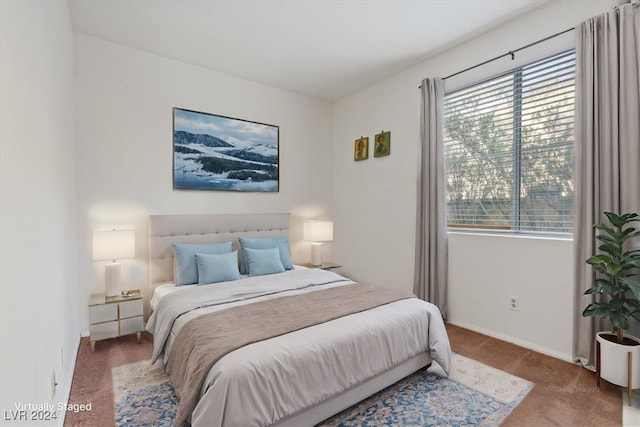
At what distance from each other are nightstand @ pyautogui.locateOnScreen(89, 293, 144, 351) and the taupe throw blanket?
1.05 metres

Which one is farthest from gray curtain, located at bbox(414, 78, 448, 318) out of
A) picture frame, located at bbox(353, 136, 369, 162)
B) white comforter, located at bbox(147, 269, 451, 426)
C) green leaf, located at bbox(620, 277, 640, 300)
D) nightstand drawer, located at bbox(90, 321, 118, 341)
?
nightstand drawer, located at bbox(90, 321, 118, 341)

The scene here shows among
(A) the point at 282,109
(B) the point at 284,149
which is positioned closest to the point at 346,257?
(B) the point at 284,149

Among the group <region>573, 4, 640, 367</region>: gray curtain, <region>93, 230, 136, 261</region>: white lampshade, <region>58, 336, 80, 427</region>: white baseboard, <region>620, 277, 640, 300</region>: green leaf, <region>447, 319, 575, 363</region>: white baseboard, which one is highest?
<region>573, 4, 640, 367</region>: gray curtain

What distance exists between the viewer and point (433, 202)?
11.4 ft

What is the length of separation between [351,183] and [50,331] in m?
3.68

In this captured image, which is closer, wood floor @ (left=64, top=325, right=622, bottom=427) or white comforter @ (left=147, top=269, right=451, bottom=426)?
white comforter @ (left=147, top=269, right=451, bottom=426)

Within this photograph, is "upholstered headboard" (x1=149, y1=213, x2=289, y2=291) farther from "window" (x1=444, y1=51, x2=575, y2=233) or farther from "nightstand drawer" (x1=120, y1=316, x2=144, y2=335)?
"window" (x1=444, y1=51, x2=575, y2=233)

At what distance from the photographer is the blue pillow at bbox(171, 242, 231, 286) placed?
316 centimetres

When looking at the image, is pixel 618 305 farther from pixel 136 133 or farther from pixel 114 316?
pixel 136 133

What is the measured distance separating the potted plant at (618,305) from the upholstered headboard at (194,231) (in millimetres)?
3189

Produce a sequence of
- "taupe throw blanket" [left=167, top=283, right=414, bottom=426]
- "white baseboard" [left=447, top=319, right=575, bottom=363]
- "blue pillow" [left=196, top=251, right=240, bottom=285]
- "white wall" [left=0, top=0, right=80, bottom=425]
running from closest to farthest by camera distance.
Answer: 1. "white wall" [left=0, top=0, right=80, bottom=425]
2. "taupe throw blanket" [left=167, top=283, right=414, bottom=426]
3. "white baseboard" [left=447, top=319, right=575, bottom=363]
4. "blue pillow" [left=196, top=251, right=240, bottom=285]

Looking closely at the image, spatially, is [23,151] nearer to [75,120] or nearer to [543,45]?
[75,120]

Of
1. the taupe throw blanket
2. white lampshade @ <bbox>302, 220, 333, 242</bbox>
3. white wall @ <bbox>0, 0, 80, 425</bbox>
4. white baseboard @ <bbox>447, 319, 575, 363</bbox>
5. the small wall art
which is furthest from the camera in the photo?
white lampshade @ <bbox>302, 220, 333, 242</bbox>

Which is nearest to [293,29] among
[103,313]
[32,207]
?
[32,207]
